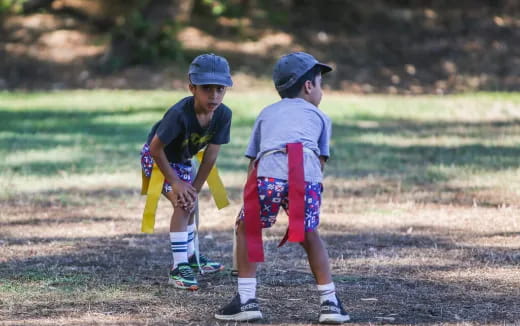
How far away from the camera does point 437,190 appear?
31.4 feet

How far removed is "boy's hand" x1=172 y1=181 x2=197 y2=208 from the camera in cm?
550

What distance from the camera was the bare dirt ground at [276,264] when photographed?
16.1 ft

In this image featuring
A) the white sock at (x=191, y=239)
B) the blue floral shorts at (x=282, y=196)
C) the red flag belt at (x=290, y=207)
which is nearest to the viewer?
the red flag belt at (x=290, y=207)

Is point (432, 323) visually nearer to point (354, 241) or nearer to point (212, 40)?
point (354, 241)

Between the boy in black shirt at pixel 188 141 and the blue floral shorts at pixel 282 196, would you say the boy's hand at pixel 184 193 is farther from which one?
the blue floral shorts at pixel 282 196

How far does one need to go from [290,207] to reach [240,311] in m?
0.59

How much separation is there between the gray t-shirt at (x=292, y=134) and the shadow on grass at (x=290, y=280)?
0.77 m

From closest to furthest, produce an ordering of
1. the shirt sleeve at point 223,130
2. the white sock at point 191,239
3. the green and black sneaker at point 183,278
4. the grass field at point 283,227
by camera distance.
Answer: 1. the grass field at point 283,227
2. the green and black sneaker at point 183,278
3. the shirt sleeve at point 223,130
4. the white sock at point 191,239

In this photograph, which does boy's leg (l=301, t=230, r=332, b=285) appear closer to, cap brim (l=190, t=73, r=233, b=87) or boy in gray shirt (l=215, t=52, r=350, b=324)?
boy in gray shirt (l=215, t=52, r=350, b=324)

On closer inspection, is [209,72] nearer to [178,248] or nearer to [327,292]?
[178,248]


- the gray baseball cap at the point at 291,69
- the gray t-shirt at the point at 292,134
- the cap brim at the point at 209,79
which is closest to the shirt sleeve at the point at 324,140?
the gray t-shirt at the point at 292,134

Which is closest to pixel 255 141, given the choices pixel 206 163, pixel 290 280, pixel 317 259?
pixel 317 259

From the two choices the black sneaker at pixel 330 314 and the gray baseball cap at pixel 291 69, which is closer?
the black sneaker at pixel 330 314

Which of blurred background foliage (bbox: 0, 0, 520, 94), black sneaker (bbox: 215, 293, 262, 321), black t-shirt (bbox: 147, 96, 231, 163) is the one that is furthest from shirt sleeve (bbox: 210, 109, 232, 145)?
blurred background foliage (bbox: 0, 0, 520, 94)
